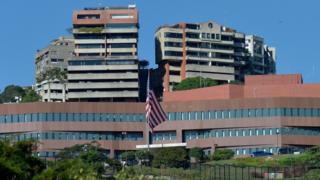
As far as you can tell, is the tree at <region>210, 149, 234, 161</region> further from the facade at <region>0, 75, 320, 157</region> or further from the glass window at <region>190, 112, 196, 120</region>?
the glass window at <region>190, 112, 196, 120</region>

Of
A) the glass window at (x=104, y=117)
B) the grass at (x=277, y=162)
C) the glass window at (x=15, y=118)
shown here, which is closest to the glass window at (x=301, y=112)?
the glass window at (x=104, y=117)

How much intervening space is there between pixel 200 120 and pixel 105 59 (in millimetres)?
43334

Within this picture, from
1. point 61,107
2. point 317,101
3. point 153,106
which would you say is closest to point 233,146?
point 317,101

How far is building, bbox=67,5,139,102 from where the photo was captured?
7525 inches

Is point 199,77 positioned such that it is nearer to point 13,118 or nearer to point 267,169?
point 13,118

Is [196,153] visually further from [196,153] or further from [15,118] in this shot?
[15,118]

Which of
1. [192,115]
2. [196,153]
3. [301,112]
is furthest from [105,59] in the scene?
[196,153]

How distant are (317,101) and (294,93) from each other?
4268 millimetres

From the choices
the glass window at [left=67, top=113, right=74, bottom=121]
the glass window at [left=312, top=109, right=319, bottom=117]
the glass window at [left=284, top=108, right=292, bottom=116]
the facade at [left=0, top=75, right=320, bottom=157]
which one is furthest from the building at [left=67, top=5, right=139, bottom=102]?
the glass window at [left=312, top=109, right=319, bottom=117]

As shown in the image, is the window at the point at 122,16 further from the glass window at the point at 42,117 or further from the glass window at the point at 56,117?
the glass window at the point at 42,117

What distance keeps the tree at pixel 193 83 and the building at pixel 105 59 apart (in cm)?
721

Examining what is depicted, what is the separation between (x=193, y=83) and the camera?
19075cm

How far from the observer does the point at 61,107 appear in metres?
155

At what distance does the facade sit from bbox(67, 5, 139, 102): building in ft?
110
